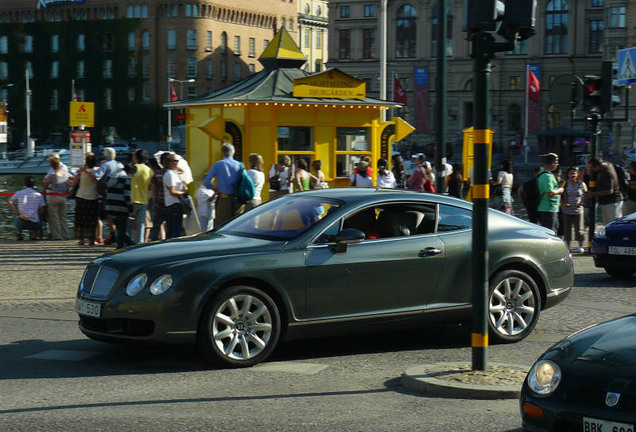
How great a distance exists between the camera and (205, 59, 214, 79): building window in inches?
4508

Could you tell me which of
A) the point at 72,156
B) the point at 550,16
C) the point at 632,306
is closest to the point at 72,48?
the point at 550,16

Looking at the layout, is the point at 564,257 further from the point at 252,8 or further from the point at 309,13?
the point at 309,13

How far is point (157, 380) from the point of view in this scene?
27.0 ft

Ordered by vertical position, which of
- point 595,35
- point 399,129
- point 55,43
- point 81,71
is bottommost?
point 399,129

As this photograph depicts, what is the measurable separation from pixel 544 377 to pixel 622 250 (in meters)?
10.6

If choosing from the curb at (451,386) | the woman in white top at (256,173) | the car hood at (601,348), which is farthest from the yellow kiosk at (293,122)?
the car hood at (601,348)

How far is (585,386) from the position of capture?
536cm

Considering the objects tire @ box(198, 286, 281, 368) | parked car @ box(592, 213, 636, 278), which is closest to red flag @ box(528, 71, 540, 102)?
parked car @ box(592, 213, 636, 278)

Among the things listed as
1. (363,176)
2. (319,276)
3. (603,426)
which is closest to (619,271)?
(363,176)

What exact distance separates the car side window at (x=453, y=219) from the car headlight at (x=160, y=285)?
103 inches

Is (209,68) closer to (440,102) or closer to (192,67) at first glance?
(192,67)

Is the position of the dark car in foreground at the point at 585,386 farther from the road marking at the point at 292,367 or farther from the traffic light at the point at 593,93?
the traffic light at the point at 593,93

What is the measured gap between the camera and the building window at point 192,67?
112750 mm

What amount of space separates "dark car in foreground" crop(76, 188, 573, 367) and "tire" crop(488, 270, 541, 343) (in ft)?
0.04
